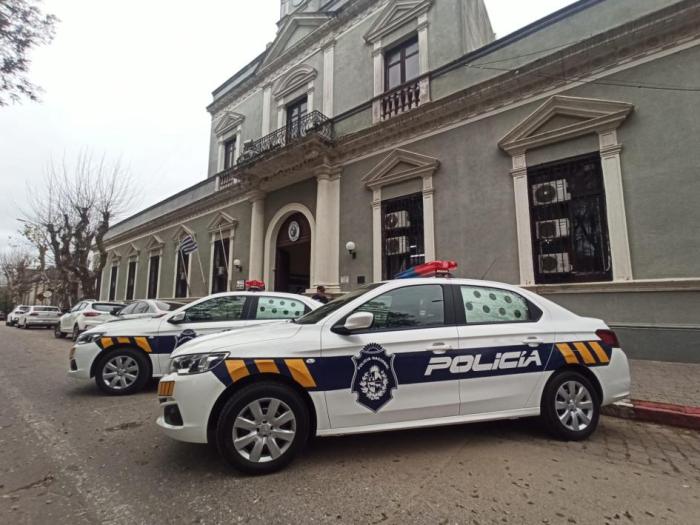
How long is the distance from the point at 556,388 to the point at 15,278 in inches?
2681

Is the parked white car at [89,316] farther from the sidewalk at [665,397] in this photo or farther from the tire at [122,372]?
the sidewalk at [665,397]

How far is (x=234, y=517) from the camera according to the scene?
234cm

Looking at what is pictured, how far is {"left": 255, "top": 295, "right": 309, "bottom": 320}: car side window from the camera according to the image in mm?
6250

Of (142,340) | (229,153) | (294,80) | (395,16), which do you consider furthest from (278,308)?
(229,153)

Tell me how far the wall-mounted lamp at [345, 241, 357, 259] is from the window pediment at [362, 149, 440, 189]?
1.81m

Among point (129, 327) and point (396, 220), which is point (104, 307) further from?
point (396, 220)

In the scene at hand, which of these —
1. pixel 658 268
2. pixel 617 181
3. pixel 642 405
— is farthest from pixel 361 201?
pixel 642 405

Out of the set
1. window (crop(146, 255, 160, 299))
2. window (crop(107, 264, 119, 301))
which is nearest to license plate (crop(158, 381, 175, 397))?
window (crop(146, 255, 160, 299))

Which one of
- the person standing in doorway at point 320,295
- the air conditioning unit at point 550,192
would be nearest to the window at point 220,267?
the person standing in doorway at point 320,295

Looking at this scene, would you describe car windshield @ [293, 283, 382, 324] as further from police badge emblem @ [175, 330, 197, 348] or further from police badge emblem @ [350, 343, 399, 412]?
police badge emblem @ [175, 330, 197, 348]

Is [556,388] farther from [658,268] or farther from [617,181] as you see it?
[617,181]

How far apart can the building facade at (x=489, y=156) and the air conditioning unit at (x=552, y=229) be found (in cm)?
3

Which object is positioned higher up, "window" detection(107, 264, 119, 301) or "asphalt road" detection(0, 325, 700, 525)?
"window" detection(107, 264, 119, 301)

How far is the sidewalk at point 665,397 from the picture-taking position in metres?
4.18
